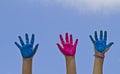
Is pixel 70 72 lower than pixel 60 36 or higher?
lower

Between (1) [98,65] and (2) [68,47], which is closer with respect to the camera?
(1) [98,65]

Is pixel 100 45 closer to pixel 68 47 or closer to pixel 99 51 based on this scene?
pixel 99 51

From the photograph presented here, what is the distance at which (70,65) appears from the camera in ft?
41.3

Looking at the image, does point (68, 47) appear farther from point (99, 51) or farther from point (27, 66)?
point (27, 66)

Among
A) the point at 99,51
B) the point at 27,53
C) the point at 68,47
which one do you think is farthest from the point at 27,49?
the point at 99,51

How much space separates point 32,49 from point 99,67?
1.71 metres

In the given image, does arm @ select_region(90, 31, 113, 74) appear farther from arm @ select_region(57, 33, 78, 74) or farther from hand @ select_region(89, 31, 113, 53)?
Answer: arm @ select_region(57, 33, 78, 74)

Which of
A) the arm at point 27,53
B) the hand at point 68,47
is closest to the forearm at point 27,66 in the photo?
the arm at point 27,53

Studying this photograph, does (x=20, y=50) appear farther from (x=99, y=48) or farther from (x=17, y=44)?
(x=99, y=48)

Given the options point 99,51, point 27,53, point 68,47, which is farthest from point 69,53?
point 27,53

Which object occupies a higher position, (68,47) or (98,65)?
(68,47)

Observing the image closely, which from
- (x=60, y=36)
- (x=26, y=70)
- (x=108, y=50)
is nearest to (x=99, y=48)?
(x=108, y=50)

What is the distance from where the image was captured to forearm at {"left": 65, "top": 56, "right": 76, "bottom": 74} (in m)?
12.5

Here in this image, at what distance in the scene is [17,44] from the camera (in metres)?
12.6
